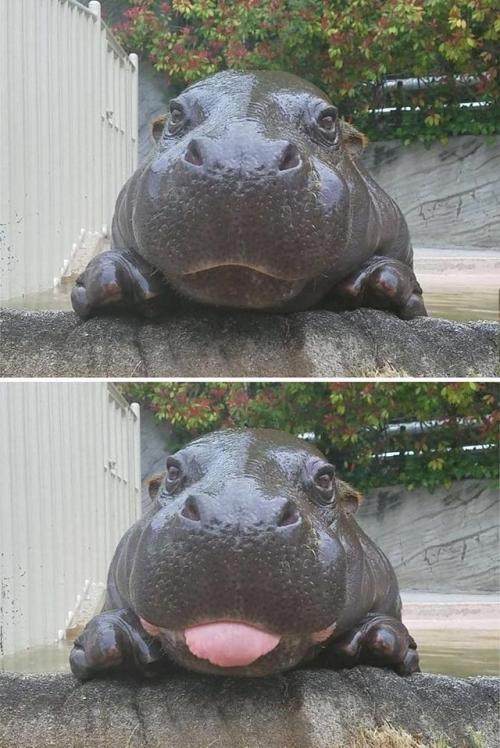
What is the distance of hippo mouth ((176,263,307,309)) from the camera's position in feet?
5.83

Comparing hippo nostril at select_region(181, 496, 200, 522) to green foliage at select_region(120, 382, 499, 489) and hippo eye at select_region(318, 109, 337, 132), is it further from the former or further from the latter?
green foliage at select_region(120, 382, 499, 489)

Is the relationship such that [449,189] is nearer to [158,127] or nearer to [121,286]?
[158,127]

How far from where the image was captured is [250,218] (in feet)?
5.40

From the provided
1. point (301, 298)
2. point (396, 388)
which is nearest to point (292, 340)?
point (301, 298)

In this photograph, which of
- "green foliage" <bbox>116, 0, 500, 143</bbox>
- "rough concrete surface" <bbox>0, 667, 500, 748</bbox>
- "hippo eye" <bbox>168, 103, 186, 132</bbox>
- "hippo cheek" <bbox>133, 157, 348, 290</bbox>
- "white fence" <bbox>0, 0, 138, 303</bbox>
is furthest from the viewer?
"green foliage" <bbox>116, 0, 500, 143</bbox>

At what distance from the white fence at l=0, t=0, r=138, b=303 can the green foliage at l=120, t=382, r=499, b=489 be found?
3.05 feet

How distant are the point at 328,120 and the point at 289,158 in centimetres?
40

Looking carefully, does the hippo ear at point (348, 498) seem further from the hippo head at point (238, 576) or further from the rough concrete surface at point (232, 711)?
the hippo head at point (238, 576)

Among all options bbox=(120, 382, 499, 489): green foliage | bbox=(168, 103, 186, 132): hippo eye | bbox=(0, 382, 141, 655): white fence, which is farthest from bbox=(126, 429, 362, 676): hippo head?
bbox=(120, 382, 499, 489): green foliage

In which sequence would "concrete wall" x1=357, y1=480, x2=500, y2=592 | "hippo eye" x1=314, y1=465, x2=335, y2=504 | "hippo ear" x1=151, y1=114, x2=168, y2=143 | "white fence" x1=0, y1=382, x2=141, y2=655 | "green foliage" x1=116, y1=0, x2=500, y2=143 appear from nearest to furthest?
1. "hippo eye" x1=314, y1=465, x2=335, y2=504
2. "hippo ear" x1=151, y1=114, x2=168, y2=143
3. "white fence" x1=0, y1=382, x2=141, y2=655
4. "green foliage" x1=116, y1=0, x2=500, y2=143
5. "concrete wall" x1=357, y1=480, x2=500, y2=592

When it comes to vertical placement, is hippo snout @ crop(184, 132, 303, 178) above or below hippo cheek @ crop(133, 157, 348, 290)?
above

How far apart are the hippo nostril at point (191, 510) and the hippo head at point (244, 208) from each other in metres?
0.37

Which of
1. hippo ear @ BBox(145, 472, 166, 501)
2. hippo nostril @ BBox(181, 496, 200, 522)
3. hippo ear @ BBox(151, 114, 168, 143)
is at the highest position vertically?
hippo ear @ BBox(151, 114, 168, 143)

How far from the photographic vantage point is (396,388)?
6184 mm
